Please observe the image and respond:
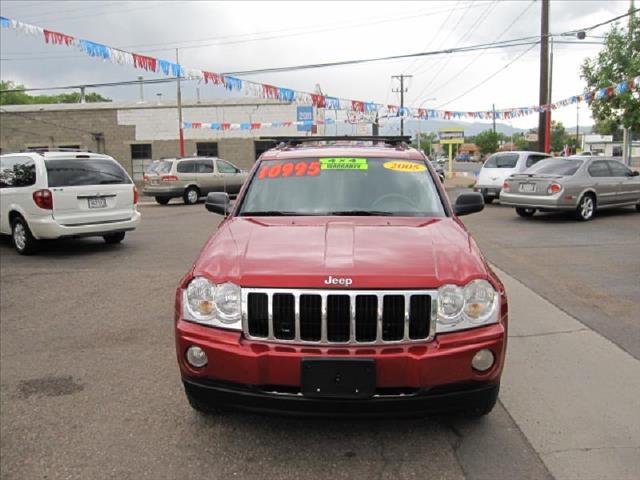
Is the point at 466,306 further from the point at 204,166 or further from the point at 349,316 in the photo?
the point at 204,166

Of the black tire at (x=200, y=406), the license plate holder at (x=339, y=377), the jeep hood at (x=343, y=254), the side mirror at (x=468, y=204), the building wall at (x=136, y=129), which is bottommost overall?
the black tire at (x=200, y=406)

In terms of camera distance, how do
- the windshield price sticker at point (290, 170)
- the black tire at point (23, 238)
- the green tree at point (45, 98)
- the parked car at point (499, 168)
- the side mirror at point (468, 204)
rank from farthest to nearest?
the green tree at point (45, 98) → the parked car at point (499, 168) → the black tire at point (23, 238) → the side mirror at point (468, 204) → the windshield price sticker at point (290, 170)

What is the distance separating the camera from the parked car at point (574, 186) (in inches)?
505

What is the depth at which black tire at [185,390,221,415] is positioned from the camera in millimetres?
3111

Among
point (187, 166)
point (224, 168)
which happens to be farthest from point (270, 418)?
point (224, 168)

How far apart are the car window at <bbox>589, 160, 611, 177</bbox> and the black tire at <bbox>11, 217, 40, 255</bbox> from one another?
1186 centimetres

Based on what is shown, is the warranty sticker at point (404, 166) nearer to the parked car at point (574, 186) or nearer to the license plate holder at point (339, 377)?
the license plate holder at point (339, 377)

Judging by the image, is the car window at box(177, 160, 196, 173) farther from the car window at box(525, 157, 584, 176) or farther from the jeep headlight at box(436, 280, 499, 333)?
the jeep headlight at box(436, 280, 499, 333)

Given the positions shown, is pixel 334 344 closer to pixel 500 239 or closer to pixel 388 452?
pixel 388 452

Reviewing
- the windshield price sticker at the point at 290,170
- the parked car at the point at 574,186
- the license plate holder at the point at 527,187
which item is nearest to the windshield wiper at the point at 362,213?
the windshield price sticker at the point at 290,170

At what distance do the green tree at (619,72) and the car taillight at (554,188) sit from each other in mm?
9138

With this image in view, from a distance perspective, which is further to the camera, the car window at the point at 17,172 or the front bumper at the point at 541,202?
the front bumper at the point at 541,202

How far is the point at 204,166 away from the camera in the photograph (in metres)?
21.6

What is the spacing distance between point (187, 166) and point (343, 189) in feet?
58.4
